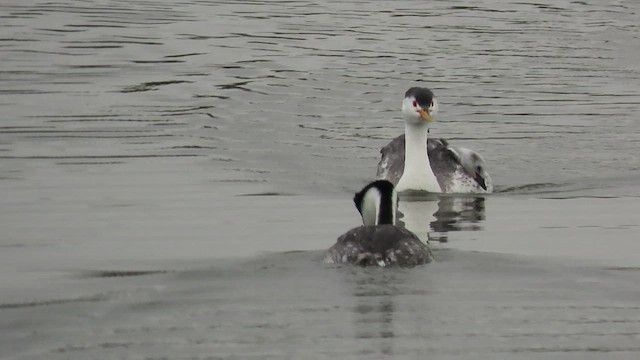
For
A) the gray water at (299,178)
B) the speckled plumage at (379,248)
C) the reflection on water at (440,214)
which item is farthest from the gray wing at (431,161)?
the speckled plumage at (379,248)

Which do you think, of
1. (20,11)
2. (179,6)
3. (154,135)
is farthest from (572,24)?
(154,135)

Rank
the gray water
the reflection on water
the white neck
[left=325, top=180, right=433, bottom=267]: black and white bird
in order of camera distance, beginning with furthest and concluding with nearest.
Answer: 1. the white neck
2. the reflection on water
3. [left=325, top=180, right=433, bottom=267]: black and white bird
4. the gray water

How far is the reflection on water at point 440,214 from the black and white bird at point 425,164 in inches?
8.9

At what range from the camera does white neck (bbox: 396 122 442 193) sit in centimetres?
1895

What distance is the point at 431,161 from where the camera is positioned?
19.9 metres

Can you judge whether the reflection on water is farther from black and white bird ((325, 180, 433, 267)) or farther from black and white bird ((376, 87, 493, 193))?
black and white bird ((325, 180, 433, 267))

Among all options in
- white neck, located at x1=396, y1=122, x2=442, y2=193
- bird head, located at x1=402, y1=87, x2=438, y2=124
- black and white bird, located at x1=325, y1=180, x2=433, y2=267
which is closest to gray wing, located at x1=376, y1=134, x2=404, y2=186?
white neck, located at x1=396, y1=122, x2=442, y2=193

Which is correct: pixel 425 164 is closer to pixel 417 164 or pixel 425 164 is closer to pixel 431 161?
pixel 417 164

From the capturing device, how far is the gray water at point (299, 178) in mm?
11656

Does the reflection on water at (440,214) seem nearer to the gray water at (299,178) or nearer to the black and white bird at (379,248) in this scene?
the gray water at (299,178)

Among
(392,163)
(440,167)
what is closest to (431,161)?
(440,167)

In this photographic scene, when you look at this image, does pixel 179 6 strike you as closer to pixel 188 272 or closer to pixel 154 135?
pixel 154 135

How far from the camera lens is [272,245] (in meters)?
14.7

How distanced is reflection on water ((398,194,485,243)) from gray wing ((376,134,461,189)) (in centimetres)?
61
